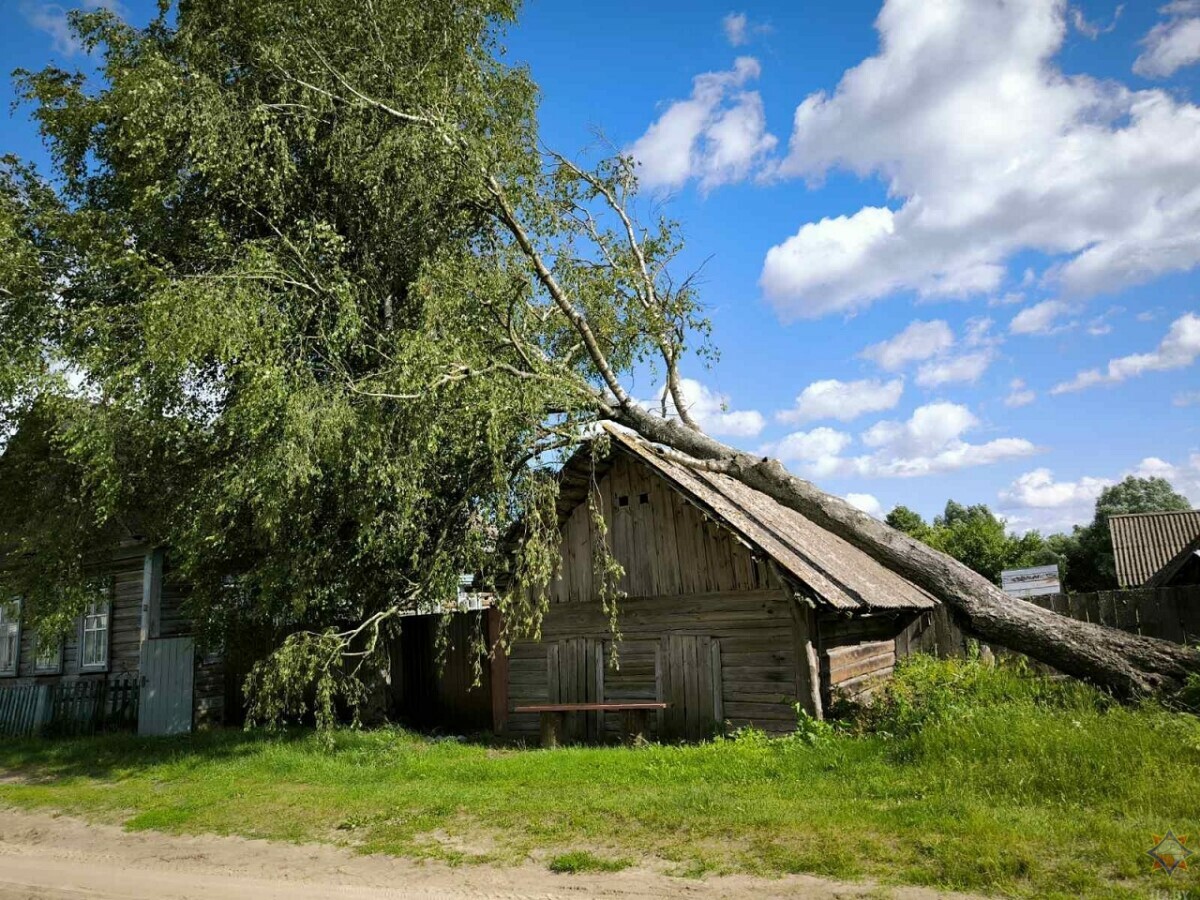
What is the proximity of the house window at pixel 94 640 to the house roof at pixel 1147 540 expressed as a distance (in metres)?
34.9

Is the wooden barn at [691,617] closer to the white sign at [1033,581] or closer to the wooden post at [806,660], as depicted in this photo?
the wooden post at [806,660]

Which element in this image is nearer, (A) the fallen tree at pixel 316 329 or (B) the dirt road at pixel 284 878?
(B) the dirt road at pixel 284 878

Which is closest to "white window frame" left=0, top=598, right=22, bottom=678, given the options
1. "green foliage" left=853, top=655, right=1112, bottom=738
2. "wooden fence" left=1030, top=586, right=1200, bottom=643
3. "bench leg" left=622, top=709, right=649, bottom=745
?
"bench leg" left=622, top=709, right=649, bottom=745

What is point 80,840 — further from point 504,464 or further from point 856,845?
point 856,845

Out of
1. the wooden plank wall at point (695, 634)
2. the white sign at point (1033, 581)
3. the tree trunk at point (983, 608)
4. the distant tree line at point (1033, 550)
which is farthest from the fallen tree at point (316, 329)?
the distant tree line at point (1033, 550)

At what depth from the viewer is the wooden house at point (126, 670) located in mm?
15695

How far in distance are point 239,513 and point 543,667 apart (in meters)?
5.83

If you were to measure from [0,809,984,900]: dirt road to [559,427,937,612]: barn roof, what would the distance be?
5.91m

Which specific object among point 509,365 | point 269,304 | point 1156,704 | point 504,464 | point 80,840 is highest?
point 269,304

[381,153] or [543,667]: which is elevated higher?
[381,153]

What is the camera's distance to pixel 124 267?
12008 millimetres

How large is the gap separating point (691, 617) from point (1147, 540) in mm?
29548

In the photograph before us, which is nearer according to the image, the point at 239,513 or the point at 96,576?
the point at 239,513

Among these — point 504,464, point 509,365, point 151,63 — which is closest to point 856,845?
point 504,464
